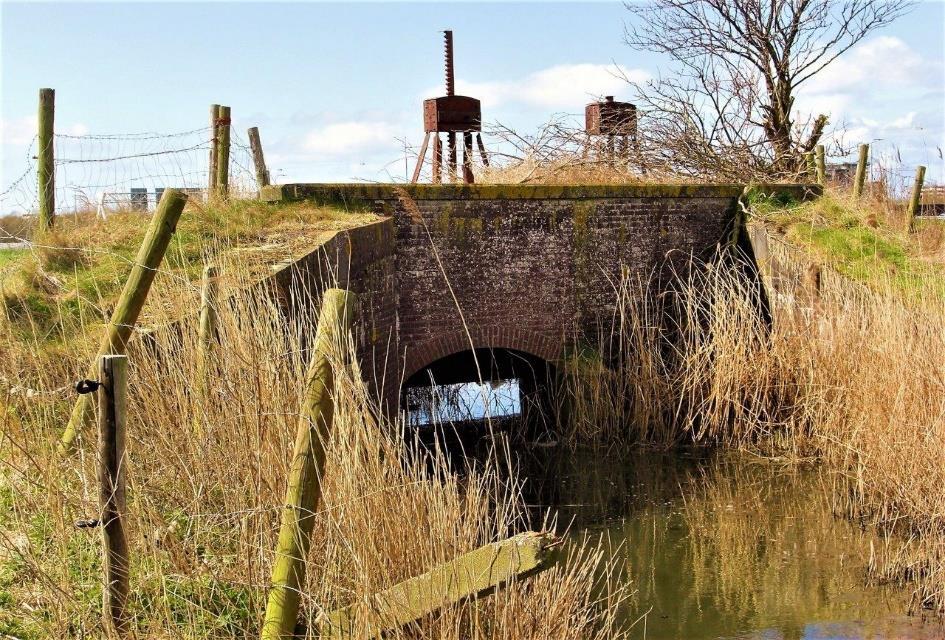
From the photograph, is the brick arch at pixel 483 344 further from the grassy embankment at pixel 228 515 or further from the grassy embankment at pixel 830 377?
the grassy embankment at pixel 228 515

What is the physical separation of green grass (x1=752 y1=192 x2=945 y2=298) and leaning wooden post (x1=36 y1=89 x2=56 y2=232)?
279 inches

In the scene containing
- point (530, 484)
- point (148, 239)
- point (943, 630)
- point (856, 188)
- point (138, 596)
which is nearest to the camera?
point (138, 596)

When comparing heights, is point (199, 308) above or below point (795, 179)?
below

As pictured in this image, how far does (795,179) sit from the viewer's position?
13172 mm

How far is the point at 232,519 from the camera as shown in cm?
354

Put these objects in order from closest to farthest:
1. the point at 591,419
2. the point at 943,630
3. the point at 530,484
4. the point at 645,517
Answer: the point at 943,630
the point at 645,517
the point at 530,484
the point at 591,419

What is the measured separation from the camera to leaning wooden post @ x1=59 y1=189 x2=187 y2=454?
155 inches

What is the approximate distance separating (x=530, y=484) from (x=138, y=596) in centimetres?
588

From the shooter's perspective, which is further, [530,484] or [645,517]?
[530,484]

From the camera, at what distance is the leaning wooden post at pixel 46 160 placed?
7879mm

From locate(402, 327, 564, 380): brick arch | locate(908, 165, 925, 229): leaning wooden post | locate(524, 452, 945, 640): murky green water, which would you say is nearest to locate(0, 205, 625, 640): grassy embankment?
locate(524, 452, 945, 640): murky green water

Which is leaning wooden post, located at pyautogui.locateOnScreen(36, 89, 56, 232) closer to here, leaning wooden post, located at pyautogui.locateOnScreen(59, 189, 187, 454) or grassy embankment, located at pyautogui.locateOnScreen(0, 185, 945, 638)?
grassy embankment, located at pyautogui.locateOnScreen(0, 185, 945, 638)

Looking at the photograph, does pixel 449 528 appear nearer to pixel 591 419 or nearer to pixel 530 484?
pixel 530 484

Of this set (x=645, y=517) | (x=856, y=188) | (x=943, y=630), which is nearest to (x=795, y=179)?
(x=856, y=188)
